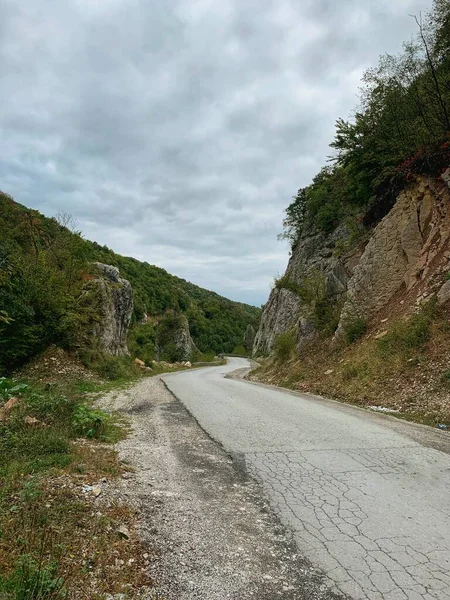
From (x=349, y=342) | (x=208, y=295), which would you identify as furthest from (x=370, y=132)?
(x=208, y=295)

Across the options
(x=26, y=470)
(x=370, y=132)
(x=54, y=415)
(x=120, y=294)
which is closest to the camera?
(x=26, y=470)

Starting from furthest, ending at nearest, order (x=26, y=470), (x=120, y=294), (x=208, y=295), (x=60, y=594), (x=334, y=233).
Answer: (x=208, y=295)
(x=334, y=233)
(x=120, y=294)
(x=26, y=470)
(x=60, y=594)

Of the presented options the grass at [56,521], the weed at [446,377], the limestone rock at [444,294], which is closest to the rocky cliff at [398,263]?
the limestone rock at [444,294]

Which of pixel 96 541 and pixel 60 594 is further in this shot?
pixel 96 541

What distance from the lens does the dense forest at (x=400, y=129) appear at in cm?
1523

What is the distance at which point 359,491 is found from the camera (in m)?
4.62

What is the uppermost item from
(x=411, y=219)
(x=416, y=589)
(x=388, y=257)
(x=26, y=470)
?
(x=411, y=219)

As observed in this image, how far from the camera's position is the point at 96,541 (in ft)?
10.9

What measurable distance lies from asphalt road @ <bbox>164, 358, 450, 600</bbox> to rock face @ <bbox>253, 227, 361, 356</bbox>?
12836 mm

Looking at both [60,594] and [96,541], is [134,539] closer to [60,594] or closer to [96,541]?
[96,541]

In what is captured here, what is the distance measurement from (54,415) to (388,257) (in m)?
14.6

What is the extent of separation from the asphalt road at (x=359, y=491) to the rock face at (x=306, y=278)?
1284cm

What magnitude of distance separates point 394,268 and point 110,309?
16.5m

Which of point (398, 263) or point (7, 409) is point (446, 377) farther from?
point (7, 409)
